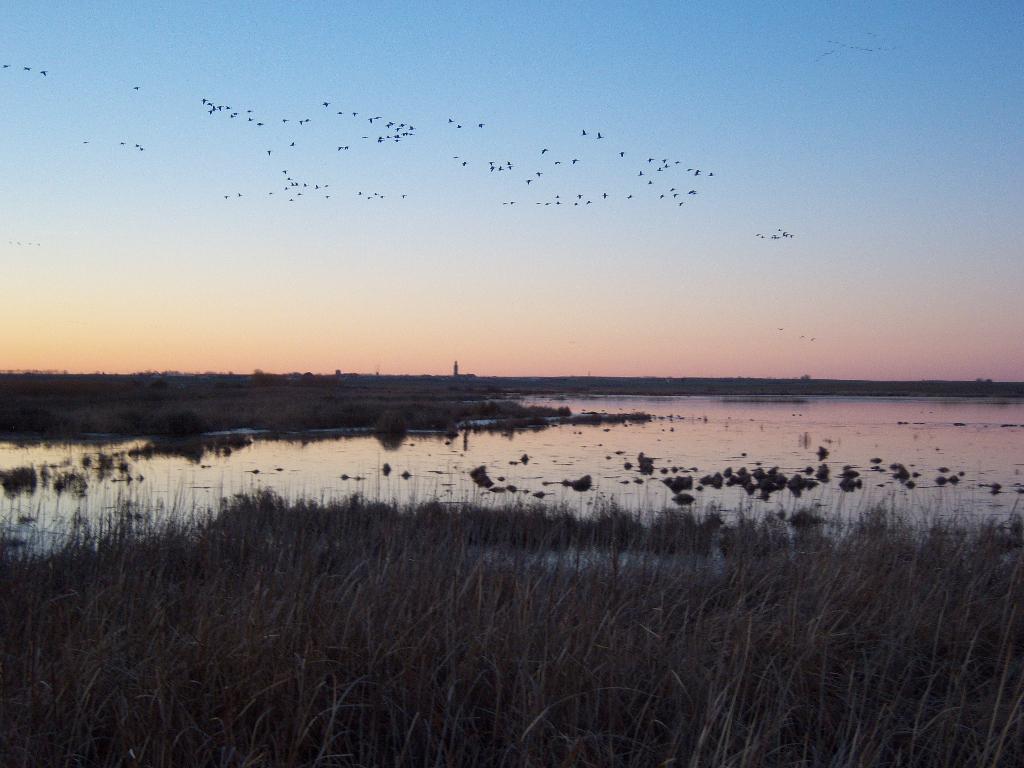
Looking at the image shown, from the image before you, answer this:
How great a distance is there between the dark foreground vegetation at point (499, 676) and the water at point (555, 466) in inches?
214

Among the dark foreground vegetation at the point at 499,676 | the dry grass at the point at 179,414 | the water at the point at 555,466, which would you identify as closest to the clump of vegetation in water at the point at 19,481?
the water at the point at 555,466

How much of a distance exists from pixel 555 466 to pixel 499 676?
18834 millimetres

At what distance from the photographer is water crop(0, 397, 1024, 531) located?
50.4 feet

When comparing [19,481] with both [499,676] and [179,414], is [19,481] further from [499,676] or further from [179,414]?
[499,676]

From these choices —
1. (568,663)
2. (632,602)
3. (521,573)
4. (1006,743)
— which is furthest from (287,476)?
(1006,743)

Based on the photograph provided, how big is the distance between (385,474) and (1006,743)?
16.3m

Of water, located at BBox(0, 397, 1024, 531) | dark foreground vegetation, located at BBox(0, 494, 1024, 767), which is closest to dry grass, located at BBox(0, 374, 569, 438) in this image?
water, located at BBox(0, 397, 1024, 531)

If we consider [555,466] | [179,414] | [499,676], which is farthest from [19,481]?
[499,676]

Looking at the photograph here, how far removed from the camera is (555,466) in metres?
23.0

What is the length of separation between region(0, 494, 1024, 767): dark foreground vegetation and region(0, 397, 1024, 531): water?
5.44 metres

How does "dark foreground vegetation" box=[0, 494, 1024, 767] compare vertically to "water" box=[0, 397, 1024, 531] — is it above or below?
above

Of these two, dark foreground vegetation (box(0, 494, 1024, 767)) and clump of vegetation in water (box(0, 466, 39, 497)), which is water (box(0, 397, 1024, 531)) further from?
dark foreground vegetation (box(0, 494, 1024, 767))

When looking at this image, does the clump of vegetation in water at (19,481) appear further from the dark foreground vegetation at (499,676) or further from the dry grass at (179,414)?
the dry grass at (179,414)

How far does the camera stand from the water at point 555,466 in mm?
15367
